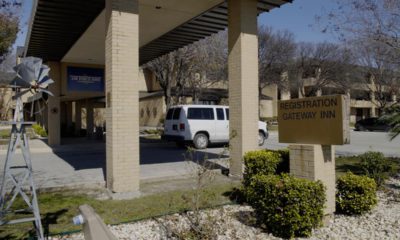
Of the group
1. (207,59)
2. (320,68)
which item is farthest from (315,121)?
(320,68)

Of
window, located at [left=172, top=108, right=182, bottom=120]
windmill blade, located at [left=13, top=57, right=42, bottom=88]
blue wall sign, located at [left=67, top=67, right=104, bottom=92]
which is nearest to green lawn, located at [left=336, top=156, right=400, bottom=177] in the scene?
window, located at [left=172, top=108, right=182, bottom=120]

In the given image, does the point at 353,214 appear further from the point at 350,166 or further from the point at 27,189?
the point at 27,189

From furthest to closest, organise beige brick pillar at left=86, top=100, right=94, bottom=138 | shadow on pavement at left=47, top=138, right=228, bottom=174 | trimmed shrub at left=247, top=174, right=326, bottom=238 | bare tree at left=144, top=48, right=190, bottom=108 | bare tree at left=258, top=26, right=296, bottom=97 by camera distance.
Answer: bare tree at left=258, top=26, right=296, bottom=97, bare tree at left=144, top=48, right=190, bottom=108, beige brick pillar at left=86, top=100, right=94, bottom=138, shadow on pavement at left=47, top=138, right=228, bottom=174, trimmed shrub at left=247, top=174, right=326, bottom=238

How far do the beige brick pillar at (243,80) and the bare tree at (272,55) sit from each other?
2948 cm

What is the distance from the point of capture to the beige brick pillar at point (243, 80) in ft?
27.8

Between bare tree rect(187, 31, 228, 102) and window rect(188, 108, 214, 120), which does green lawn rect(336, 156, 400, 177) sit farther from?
bare tree rect(187, 31, 228, 102)

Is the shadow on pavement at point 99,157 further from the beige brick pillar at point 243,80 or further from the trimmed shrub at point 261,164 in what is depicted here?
the trimmed shrub at point 261,164

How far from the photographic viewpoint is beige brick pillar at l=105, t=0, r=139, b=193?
6.88m

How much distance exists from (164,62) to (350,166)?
1613 centimetres

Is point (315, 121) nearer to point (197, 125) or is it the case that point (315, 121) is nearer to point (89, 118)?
point (197, 125)

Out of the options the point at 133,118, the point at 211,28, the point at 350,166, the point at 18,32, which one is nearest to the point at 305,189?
the point at 133,118

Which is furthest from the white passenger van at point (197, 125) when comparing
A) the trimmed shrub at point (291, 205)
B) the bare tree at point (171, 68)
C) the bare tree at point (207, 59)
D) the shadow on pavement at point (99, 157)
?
the trimmed shrub at point (291, 205)

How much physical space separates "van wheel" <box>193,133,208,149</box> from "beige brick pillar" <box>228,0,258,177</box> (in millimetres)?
7408

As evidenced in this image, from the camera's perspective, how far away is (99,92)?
17750 millimetres
